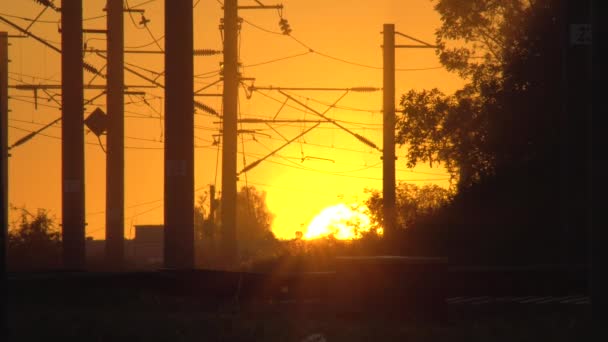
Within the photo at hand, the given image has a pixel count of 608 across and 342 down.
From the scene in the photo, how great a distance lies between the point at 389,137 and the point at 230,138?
Answer: 210 inches

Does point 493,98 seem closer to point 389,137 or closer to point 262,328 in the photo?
point 389,137

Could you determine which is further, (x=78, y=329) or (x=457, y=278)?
(x=457, y=278)

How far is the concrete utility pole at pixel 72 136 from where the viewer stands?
3591 cm

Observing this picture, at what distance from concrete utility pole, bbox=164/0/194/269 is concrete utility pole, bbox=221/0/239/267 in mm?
21790

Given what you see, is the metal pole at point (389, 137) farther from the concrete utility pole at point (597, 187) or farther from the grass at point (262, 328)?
the concrete utility pole at point (597, 187)

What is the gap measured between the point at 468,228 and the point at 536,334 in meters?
27.9

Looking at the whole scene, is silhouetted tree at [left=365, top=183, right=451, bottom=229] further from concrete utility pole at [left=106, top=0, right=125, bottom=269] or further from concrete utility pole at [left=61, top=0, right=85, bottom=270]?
concrete utility pole at [left=61, top=0, right=85, bottom=270]

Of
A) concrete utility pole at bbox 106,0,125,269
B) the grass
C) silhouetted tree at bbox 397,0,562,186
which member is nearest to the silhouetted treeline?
silhouetted tree at bbox 397,0,562,186

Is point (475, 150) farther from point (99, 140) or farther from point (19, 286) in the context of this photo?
point (19, 286)

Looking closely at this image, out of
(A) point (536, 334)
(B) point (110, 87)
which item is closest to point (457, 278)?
(A) point (536, 334)

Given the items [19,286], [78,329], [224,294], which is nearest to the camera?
[78,329]

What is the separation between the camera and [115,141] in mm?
47250

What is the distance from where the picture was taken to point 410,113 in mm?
46781

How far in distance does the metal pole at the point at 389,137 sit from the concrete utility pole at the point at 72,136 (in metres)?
13.1
